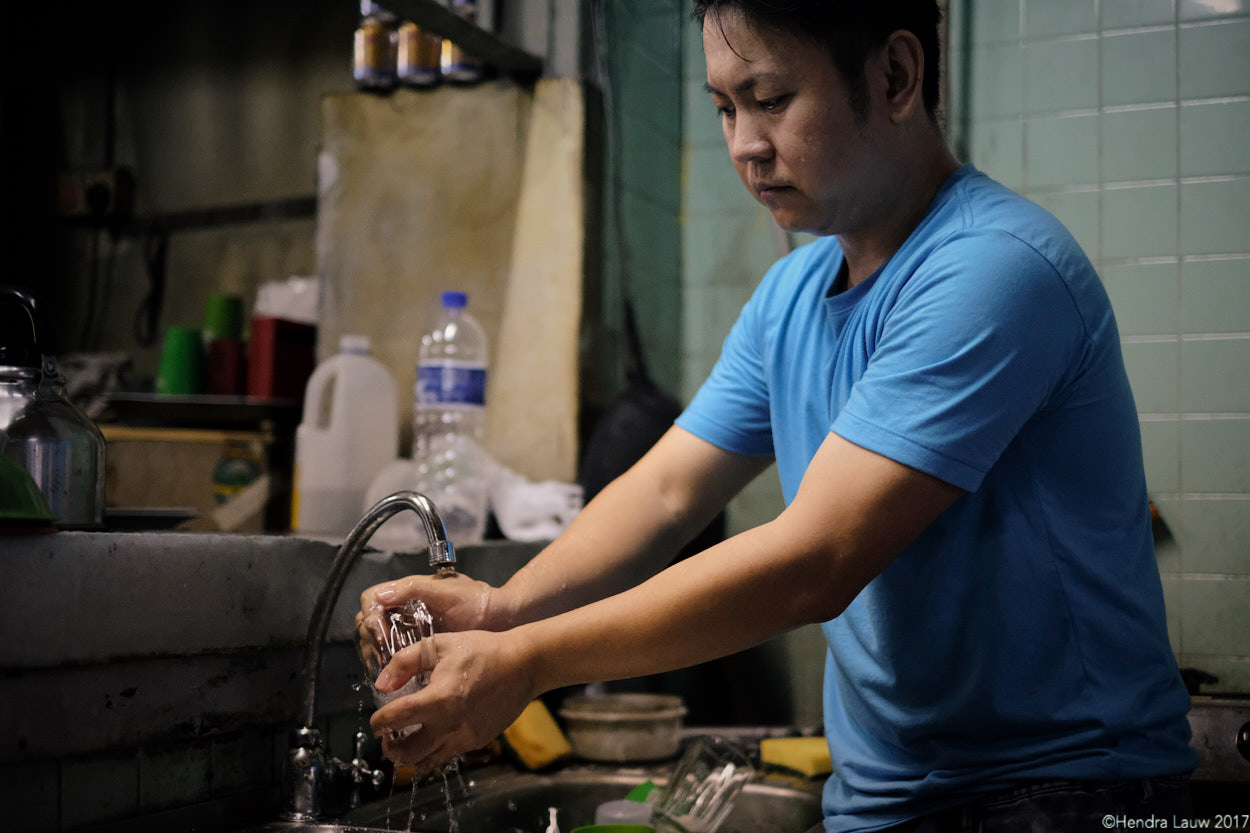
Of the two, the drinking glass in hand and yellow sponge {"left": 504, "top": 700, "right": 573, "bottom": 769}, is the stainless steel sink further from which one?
the drinking glass in hand

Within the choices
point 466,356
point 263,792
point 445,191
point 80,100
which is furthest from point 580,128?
point 80,100

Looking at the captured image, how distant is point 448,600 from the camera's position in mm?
1248

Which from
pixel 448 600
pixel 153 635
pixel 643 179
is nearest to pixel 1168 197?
pixel 643 179

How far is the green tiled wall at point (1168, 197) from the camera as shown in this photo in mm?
2002

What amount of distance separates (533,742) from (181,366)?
156 centimetres

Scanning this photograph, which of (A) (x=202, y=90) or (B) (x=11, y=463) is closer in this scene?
(B) (x=11, y=463)

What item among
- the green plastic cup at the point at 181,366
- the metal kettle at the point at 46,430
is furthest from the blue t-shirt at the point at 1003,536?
the green plastic cup at the point at 181,366

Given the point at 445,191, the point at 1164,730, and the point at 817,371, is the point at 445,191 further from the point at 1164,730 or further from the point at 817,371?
the point at 1164,730

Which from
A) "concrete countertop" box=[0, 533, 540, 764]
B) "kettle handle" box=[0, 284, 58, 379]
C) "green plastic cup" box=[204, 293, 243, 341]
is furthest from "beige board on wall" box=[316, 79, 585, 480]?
"kettle handle" box=[0, 284, 58, 379]

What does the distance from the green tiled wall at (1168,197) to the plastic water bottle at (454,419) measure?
115cm

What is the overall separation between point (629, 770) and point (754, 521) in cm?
78

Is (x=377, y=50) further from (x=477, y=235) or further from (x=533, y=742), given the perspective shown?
(x=533, y=742)

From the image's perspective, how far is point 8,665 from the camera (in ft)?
3.39

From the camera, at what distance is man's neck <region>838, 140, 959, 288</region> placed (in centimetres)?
118
